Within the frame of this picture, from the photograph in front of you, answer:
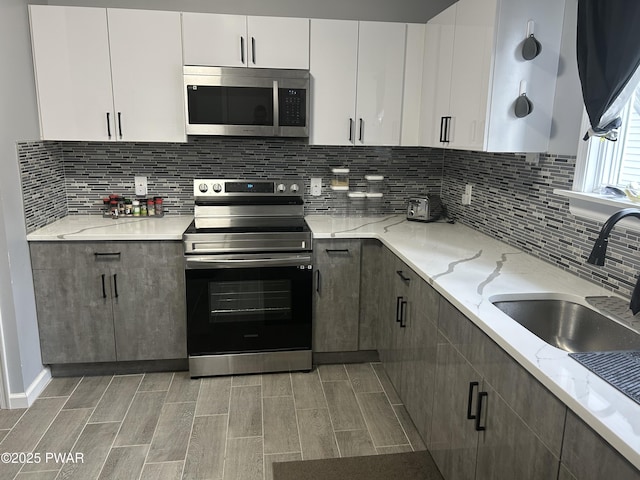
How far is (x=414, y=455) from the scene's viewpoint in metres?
2.29

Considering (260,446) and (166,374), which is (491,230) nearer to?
(260,446)

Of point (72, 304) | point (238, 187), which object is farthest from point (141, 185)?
point (72, 304)

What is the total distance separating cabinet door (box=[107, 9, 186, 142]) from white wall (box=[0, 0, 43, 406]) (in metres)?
0.46

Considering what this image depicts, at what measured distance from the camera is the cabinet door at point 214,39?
283cm

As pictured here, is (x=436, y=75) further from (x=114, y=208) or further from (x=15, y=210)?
(x=15, y=210)

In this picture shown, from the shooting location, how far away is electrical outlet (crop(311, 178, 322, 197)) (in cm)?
343

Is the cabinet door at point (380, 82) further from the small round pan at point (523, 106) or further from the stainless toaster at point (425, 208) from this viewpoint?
→ the small round pan at point (523, 106)

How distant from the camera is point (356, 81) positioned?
9.93 ft

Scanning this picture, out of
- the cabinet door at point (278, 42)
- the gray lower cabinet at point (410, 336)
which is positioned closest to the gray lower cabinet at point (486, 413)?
→ the gray lower cabinet at point (410, 336)

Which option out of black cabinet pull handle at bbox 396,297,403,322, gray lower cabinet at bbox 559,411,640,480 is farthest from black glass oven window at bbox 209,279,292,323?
gray lower cabinet at bbox 559,411,640,480

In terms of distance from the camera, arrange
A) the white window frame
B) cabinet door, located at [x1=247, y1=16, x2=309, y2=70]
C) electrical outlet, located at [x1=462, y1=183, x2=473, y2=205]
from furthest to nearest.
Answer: electrical outlet, located at [x1=462, y1=183, x2=473, y2=205], cabinet door, located at [x1=247, y1=16, x2=309, y2=70], the white window frame

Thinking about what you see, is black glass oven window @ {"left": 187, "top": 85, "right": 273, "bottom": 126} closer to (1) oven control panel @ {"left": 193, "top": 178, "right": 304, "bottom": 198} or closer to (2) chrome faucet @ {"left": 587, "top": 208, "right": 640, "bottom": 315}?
(1) oven control panel @ {"left": 193, "top": 178, "right": 304, "bottom": 198}

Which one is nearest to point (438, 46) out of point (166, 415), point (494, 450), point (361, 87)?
point (361, 87)

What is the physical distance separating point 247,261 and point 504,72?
5.43ft
